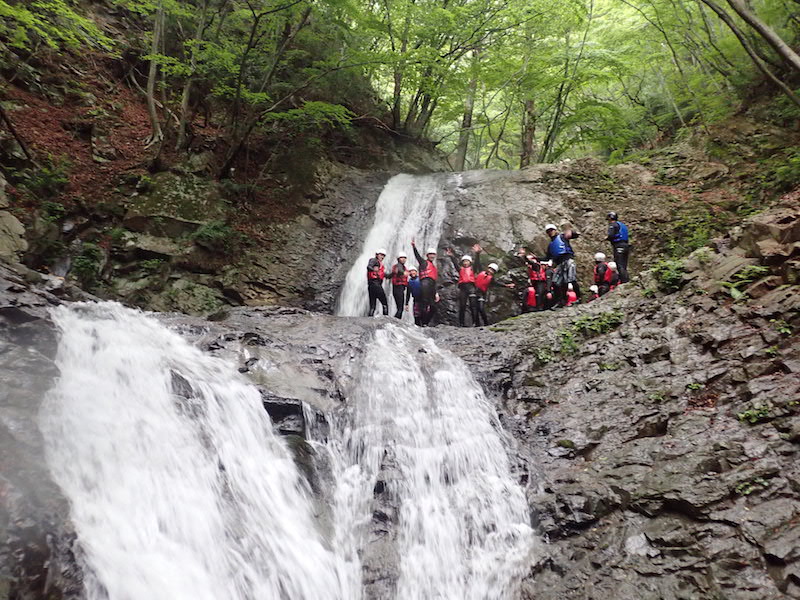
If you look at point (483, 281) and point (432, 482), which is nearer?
point (432, 482)

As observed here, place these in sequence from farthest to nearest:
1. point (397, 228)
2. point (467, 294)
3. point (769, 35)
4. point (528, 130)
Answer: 1. point (528, 130)
2. point (397, 228)
3. point (467, 294)
4. point (769, 35)

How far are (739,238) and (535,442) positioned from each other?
4.28m

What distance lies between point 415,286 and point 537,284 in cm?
274

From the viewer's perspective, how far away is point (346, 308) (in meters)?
11.6

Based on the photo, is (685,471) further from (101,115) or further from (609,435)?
(101,115)

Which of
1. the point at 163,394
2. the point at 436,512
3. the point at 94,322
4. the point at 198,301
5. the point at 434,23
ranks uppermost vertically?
the point at 434,23

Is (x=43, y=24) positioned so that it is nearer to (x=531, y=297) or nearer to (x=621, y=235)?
(x=531, y=297)

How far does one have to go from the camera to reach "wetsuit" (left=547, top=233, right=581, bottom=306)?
29.9ft

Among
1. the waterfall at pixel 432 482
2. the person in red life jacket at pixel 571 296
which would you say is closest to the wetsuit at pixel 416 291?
the person in red life jacket at pixel 571 296

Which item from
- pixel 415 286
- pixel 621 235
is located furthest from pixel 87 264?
pixel 621 235

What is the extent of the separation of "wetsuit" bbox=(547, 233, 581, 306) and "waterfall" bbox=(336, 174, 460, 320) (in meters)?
3.75

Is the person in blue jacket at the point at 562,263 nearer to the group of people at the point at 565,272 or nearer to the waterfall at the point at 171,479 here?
the group of people at the point at 565,272

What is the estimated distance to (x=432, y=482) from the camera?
5078 mm

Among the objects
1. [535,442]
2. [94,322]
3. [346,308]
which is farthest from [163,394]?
[346,308]
